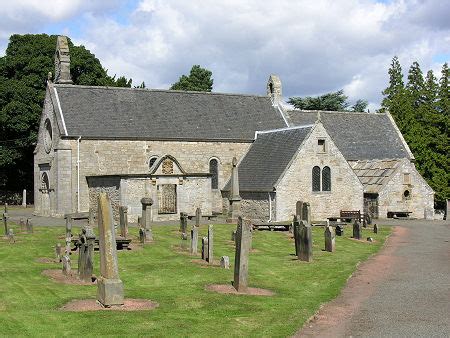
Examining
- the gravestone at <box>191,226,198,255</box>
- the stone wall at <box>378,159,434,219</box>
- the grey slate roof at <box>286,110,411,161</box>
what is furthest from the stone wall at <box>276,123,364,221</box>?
the gravestone at <box>191,226,198,255</box>

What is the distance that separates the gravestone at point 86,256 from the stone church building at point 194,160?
70.8 feet

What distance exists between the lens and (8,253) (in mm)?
23531

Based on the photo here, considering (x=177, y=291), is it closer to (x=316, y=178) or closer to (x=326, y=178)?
Answer: (x=316, y=178)

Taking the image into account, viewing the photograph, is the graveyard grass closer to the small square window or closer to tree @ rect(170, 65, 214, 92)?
the small square window

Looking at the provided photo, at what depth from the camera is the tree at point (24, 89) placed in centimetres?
6184

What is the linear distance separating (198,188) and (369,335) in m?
30.6

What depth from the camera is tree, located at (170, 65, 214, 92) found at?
91250 mm

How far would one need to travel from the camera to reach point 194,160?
1901 inches

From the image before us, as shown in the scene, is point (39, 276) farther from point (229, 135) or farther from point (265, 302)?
point (229, 135)

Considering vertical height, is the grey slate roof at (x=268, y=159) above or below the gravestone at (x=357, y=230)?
above

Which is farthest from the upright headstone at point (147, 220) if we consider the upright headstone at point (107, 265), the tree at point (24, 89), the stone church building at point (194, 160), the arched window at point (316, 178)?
the tree at point (24, 89)

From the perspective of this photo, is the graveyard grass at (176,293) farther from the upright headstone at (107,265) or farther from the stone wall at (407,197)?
the stone wall at (407,197)

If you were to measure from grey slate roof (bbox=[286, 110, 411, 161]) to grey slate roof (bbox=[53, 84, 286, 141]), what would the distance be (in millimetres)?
4394

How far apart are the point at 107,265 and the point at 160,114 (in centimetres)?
3478
